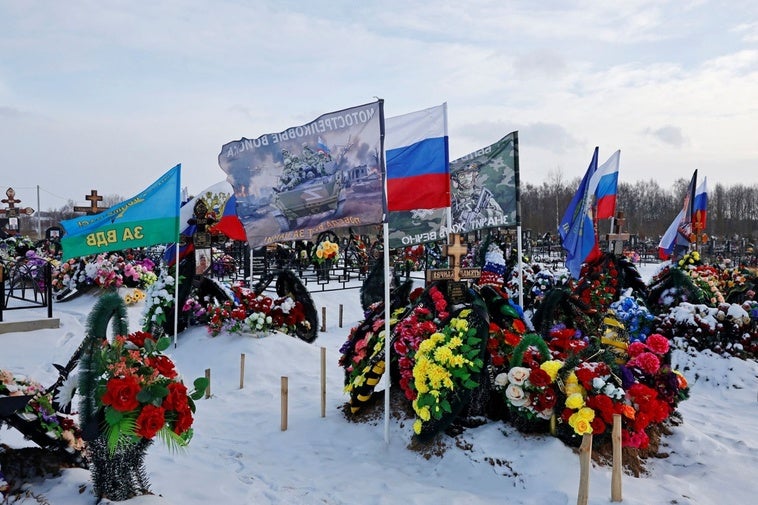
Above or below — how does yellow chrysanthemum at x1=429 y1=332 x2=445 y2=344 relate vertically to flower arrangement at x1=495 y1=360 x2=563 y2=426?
above

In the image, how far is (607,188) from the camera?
12.9 meters

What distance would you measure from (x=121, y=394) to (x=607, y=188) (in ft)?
37.3

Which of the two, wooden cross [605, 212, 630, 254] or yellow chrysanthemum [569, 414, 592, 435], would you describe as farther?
wooden cross [605, 212, 630, 254]

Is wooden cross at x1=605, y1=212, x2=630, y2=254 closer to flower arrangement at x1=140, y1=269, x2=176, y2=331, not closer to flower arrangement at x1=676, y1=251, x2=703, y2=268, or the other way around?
flower arrangement at x1=676, y1=251, x2=703, y2=268

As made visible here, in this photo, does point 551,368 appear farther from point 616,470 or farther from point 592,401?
point 616,470

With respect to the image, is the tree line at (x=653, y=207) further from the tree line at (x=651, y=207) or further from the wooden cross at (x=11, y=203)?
the wooden cross at (x=11, y=203)

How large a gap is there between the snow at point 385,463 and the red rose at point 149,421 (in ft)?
2.16

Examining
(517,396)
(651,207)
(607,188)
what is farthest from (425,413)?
(651,207)

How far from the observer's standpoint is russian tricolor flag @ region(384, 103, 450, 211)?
7.05 meters

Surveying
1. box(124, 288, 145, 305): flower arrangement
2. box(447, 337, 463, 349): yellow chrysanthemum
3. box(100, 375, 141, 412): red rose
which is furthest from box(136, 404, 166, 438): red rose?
box(124, 288, 145, 305): flower arrangement

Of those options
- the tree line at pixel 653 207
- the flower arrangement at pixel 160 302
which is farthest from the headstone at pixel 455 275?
the tree line at pixel 653 207

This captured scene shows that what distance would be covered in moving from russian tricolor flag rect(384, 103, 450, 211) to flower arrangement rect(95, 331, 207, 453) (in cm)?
351

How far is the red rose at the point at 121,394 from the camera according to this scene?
411 centimetres

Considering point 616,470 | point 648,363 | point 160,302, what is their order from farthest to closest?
point 160,302 → point 648,363 → point 616,470
